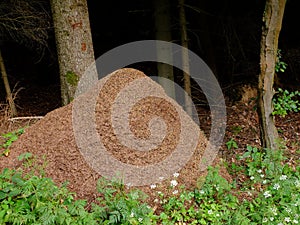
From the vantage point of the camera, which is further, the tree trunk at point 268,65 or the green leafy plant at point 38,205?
the tree trunk at point 268,65

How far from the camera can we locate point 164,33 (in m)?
6.27

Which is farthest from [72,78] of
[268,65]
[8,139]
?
[268,65]

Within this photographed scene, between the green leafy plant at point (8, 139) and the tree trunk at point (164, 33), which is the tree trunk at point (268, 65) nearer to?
the tree trunk at point (164, 33)

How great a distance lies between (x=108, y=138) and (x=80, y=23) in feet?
6.27

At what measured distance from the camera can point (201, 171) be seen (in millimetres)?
3705

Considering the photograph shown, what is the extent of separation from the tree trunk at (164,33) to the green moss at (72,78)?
2.06m

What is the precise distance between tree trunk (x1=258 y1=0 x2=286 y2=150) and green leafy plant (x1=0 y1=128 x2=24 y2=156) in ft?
10.6

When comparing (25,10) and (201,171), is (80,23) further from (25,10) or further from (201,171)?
(201,171)

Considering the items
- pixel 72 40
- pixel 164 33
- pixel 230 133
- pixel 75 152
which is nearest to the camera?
pixel 75 152

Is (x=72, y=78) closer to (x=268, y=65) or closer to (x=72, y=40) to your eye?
(x=72, y=40)

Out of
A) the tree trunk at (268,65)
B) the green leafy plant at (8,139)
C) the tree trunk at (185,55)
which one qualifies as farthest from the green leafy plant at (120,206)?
the tree trunk at (185,55)

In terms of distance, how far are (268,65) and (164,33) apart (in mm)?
2525

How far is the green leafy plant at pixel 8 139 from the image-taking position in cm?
406

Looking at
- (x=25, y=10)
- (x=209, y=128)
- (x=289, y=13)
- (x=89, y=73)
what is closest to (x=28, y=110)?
(x=25, y=10)
